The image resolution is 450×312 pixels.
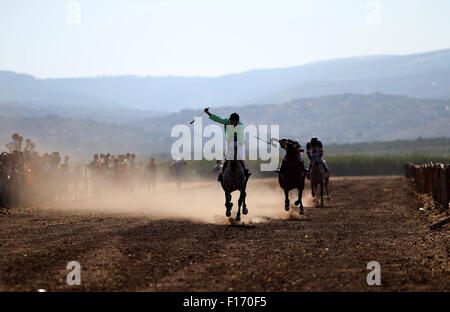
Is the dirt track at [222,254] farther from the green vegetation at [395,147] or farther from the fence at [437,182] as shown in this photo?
the green vegetation at [395,147]

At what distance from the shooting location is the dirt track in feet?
30.1

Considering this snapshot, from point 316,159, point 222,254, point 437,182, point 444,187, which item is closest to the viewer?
point 222,254

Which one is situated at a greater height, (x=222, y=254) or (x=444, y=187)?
(x=444, y=187)

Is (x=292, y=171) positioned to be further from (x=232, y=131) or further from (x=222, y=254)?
(x=222, y=254)

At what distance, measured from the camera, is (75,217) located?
20234 millimetres

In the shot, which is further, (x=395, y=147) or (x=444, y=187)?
(x=395, y=147)

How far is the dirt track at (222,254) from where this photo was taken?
30.1 feet

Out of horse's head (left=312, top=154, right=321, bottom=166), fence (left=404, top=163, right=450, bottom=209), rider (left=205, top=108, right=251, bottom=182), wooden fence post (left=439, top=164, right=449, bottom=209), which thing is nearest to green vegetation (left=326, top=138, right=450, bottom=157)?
fence (left=404, top=163, right=450, bottom=209)

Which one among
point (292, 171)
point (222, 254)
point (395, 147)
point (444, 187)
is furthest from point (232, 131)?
point (395, 147)

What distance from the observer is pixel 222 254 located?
11.8 m

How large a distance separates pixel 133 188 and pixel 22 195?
11.1 metres

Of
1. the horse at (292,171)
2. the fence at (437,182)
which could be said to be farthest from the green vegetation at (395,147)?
the horse at (292,171)
